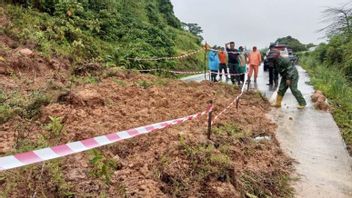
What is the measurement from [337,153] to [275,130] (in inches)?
59.0

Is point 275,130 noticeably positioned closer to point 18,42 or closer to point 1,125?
point 1,125

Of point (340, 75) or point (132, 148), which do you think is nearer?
point (132, 148)

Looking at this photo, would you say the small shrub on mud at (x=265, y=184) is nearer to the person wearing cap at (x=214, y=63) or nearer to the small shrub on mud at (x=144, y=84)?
the small shrub on mud at (x=144, y=84)

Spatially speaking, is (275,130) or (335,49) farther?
(335,49)

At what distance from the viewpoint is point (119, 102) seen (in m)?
7.55

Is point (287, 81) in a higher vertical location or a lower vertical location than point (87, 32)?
lower

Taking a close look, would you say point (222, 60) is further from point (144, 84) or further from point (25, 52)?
point (25, 52)

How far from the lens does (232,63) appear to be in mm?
15328

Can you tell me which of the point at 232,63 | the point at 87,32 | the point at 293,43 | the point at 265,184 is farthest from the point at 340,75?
the point at 293,43

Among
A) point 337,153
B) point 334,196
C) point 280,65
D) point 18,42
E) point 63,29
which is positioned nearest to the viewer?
point 334,196

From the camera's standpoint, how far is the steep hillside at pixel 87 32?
11.3 meters

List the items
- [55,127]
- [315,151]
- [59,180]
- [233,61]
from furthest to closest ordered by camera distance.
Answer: [233,61] < [315,151] < [55,127] < [59,180]

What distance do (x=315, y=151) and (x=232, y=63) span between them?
859 cm

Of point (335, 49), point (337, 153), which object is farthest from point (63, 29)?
point (335, 49)
